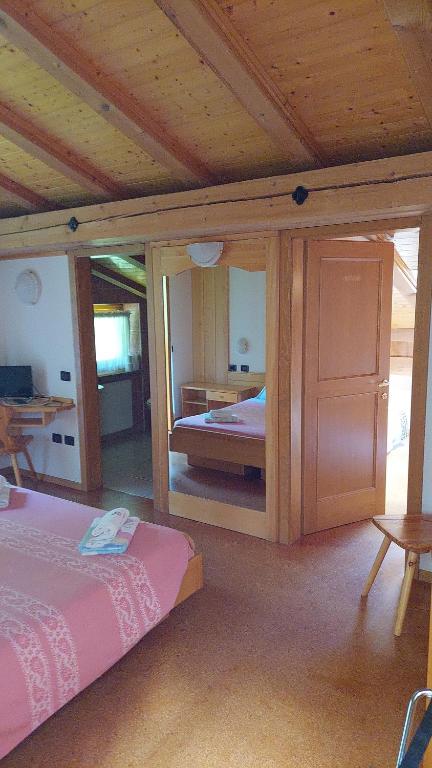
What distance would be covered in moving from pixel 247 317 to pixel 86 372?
1709 millimetres

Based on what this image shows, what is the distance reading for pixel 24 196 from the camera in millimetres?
4262

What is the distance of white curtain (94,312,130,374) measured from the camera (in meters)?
6.18

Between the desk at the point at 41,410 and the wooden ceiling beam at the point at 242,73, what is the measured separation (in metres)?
2.75

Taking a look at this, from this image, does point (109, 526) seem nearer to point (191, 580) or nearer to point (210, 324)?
point (191, 580)

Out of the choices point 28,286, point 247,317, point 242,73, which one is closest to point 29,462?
point 28,286

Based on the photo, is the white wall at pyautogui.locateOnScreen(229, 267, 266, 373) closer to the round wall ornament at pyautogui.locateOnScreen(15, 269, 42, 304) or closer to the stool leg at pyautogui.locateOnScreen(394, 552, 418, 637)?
the round wall ornament at pyautogui.locateOnScreen(15, 269, 42, 304)

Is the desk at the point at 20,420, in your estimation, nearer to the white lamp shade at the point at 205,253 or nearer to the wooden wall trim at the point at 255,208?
the wooden wall trim at the point at 255,208

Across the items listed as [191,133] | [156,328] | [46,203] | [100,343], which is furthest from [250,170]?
[100,343]

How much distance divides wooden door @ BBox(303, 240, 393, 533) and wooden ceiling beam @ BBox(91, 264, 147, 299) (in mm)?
3124

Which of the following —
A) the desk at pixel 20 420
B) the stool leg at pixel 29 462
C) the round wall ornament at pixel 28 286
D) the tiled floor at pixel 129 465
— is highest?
the round wall ornament at pixel 28 286

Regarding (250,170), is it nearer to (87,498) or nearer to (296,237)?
(296,237)

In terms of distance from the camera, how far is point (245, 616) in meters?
2.83

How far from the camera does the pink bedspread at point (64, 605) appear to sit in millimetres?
1909

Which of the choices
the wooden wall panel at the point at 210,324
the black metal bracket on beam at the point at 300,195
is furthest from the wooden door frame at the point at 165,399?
the wooden wall panel at the point at 210,324
